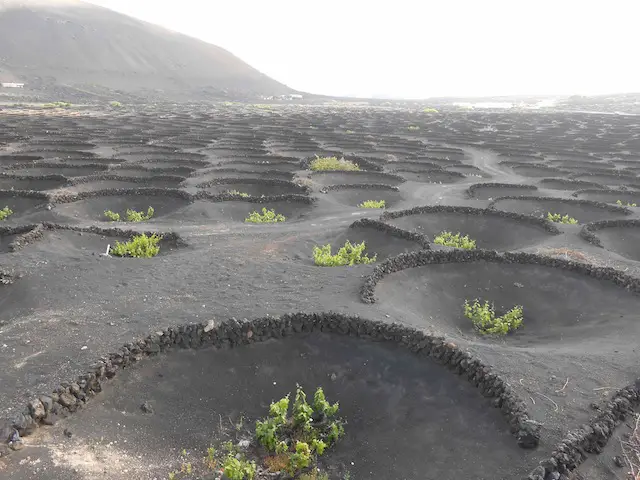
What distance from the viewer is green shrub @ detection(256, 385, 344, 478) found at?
23.4 ft

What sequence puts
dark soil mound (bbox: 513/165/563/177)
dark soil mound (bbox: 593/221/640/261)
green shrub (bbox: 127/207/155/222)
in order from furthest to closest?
dark soil mound (bbox: 513/165/563/177) < green shrub (bbox: 127/207/155/222) < dark soil mound (bbox: 593/221/640/261)

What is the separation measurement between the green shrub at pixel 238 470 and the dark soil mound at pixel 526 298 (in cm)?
546

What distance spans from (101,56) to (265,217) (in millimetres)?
162102

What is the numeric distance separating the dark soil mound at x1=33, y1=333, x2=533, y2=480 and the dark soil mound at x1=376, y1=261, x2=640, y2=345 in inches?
89.2

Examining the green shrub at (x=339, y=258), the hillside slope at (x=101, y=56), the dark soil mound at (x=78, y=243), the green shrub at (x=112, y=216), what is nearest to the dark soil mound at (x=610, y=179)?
the green shrub at (x=339, y=258)

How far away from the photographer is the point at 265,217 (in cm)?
2039

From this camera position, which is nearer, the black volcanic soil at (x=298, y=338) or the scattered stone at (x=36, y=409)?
the scattered stone at (x=36, y=409)

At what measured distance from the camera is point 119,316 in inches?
419

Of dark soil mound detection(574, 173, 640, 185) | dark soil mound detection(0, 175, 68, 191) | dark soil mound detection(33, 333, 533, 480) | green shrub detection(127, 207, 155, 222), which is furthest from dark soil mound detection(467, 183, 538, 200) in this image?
dark soil mound detection(0, 175, 68, 191)

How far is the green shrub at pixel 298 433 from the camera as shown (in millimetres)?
7141

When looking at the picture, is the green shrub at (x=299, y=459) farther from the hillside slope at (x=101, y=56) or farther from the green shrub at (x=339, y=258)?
the hillside slope at (x=101, y=56)

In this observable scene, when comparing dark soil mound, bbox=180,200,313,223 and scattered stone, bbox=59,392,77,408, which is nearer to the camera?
scattered stone, bbox=59,392,77,408

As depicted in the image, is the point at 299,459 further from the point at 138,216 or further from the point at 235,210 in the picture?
the point at 235,210

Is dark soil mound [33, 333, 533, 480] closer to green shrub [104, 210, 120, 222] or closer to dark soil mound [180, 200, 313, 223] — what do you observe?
dark soil mound [180, 200, 313, 223]
